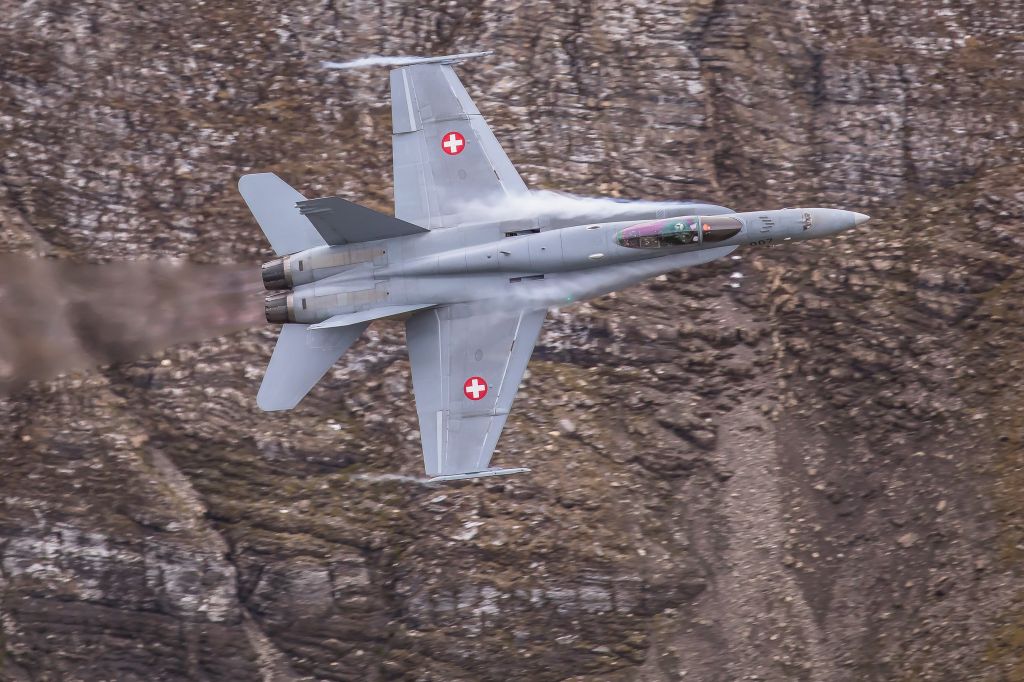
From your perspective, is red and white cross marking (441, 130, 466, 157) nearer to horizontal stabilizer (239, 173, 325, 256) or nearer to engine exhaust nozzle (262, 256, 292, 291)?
horizontal stabilizer (239, 173, 325, 256)

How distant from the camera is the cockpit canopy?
2391 centimetres

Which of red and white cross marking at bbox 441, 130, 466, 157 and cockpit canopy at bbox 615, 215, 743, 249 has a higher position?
red and white cross marking at bbox 441, 130, 466, 157

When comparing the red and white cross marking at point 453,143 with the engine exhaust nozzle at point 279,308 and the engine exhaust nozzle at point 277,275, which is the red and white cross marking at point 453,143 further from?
the engine exhaust nozzle at point 279,308

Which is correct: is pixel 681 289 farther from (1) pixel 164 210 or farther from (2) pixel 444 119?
(1) pixel 164 210

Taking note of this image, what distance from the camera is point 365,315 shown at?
23.8 m

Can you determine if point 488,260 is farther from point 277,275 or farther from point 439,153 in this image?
point 277,275

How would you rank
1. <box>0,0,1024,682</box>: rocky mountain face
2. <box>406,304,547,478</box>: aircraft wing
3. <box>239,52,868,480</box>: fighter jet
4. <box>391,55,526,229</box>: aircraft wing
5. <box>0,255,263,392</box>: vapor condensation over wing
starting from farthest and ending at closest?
1. <box>0,255,263,392</box>: vapor condensation over wing
2. <box>0,0,1024,682</box>: rocky mountain face
3. <box>391,55,526,229</box>: aircraft wing
4. <box>239,52,868,480</box>: fighter jet
5. <box>406,304,547,478</box>: aircraft wing

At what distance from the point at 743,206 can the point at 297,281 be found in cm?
1097

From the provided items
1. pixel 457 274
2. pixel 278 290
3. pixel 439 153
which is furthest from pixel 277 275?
pixel 439 153

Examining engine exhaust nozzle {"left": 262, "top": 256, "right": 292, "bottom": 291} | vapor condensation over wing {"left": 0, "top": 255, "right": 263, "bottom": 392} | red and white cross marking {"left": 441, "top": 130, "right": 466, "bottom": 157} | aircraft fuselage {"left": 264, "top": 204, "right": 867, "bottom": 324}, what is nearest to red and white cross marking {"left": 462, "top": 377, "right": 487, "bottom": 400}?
aircraft fuselage {"left": 264, "top": 204, "right": 867, "bottom": 324}

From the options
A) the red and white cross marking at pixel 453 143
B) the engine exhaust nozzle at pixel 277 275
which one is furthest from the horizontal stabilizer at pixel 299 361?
the red and white cross marking at pixel 453 143

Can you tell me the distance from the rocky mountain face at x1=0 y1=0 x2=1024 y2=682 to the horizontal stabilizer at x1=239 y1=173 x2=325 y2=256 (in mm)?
4205

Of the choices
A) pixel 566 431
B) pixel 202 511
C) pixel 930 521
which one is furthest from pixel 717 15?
pixel 202 511

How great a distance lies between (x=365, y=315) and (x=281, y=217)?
2.57 meters
